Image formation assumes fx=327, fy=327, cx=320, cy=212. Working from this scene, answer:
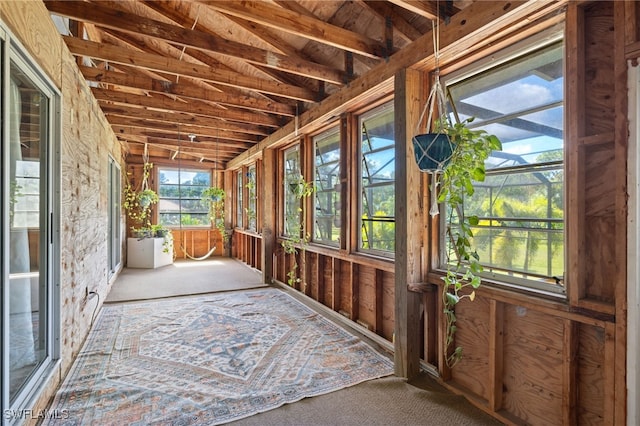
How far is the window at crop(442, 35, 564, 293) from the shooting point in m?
1.76

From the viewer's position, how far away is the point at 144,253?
6.68 meters

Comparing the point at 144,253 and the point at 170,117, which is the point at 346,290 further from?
the point at 144,253

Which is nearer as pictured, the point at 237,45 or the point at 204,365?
the point at 204,365

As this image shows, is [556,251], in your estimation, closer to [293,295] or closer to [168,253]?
[293,295]

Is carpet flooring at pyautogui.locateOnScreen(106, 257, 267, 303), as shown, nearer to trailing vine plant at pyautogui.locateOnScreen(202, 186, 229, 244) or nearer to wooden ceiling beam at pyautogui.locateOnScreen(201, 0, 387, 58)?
trailing vine plant at pyautogui.locateOnScreen(202, 186, 229, 244)

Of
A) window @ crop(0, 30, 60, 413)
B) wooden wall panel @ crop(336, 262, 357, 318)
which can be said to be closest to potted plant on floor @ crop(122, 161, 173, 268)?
wooden wall panel @ crop(336, 262, 357, 318)

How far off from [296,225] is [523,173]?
3251mm

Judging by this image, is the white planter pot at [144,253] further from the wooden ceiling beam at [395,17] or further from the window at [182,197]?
the wooden ceiling beam at [395,17]

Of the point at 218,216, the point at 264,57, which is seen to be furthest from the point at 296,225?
the point at 218,216

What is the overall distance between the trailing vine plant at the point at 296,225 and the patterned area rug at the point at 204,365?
0.90 meters

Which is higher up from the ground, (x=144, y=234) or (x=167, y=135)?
(x=167, y=135)

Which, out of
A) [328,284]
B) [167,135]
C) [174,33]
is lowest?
[328,284]

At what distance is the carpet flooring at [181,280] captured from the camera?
464 centimetres

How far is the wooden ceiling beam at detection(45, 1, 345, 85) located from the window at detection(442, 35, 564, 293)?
146 cm
